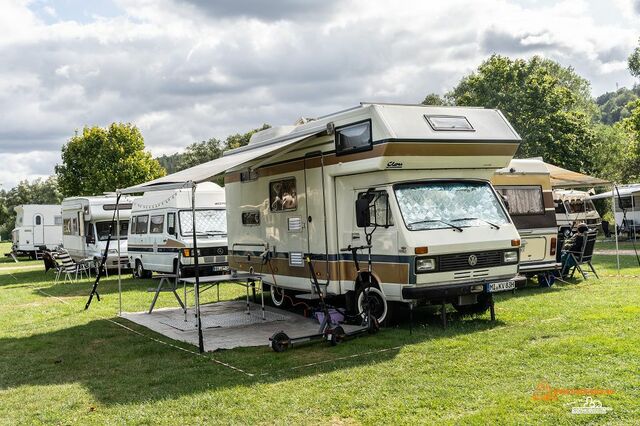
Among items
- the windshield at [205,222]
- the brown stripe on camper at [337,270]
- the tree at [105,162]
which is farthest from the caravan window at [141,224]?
the tree at [105,162]

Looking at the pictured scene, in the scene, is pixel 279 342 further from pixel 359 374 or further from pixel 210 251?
pixel 210 251

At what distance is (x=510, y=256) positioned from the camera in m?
9.57

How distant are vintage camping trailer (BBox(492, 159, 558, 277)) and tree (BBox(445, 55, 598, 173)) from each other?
21.6m

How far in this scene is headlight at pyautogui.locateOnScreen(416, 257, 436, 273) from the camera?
29.3 ft

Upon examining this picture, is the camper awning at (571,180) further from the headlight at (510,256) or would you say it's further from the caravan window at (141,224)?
the caravan window at (141,224)

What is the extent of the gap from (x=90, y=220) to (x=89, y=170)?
1404 centimetres

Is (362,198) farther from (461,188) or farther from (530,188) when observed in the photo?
(530,188)

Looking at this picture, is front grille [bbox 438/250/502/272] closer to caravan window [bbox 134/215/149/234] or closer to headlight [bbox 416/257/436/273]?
headlight [bbox 416/257/436/273]

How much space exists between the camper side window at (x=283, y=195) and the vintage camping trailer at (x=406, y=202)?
0.09 meters

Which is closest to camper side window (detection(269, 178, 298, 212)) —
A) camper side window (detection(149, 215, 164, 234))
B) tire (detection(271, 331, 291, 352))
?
Result: tire (detection(271, 331, 291, 352))

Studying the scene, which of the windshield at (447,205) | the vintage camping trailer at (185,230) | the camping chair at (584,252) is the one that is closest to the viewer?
the windshield at (447,205)

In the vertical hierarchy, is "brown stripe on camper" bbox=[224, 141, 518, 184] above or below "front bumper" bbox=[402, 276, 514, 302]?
above

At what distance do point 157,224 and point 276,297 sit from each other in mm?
7187

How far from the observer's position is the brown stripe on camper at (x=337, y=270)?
30.1 feet
